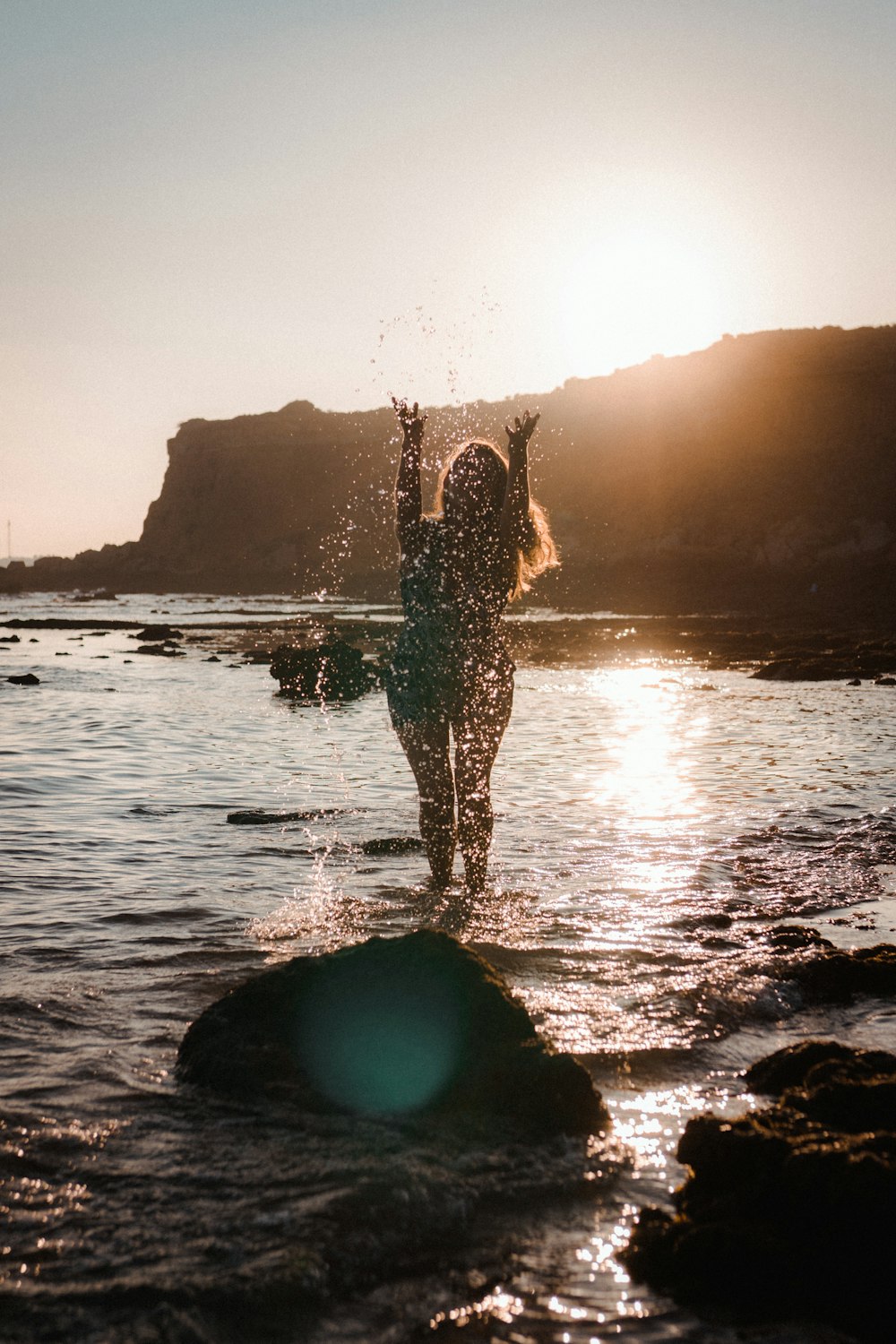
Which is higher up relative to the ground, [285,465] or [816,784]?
[285,465]

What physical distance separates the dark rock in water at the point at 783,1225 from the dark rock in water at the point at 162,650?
32377 millimetres

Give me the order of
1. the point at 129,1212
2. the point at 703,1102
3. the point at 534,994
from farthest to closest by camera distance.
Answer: the point at 534,994 → the point at 703,1102 → the point at 129,1212

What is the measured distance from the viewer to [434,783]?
634cm

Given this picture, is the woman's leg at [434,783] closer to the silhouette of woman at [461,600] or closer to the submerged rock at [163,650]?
the silhouette of woman at [461,600]

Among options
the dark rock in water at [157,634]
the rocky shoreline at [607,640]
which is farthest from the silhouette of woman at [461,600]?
the dark rock in water at [157,634]

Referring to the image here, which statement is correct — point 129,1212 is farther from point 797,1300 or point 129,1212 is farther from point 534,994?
point 534,994

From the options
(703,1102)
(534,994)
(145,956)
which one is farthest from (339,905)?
(703,1102)

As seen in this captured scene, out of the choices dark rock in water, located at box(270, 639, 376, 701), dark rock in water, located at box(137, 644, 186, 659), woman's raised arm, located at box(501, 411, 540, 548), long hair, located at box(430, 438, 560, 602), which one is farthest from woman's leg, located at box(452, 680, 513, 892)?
dark rock in water, located at box(137, 644, 186, 659)

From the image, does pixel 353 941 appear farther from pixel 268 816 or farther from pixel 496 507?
pixel 268 816

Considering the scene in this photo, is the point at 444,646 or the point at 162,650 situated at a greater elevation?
the point at 444,646

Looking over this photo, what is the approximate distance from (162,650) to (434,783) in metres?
31.1

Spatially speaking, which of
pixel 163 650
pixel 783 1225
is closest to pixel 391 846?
pixel 783 1225

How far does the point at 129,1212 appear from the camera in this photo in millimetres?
3105

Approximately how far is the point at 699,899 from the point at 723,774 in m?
5.12
